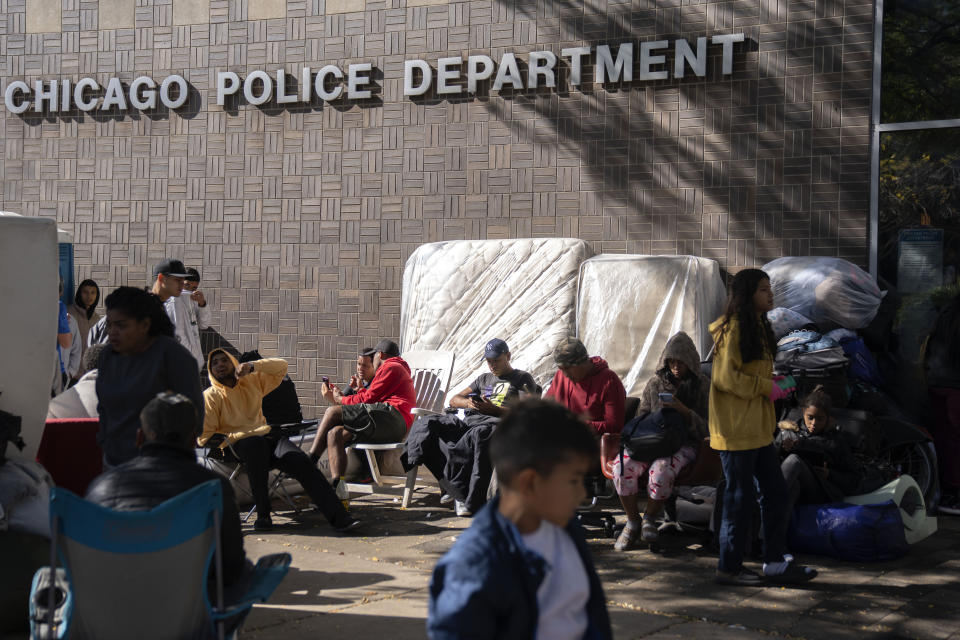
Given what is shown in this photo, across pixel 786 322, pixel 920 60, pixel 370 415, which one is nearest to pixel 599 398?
pixel 786 322

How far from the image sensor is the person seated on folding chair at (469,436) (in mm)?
7382

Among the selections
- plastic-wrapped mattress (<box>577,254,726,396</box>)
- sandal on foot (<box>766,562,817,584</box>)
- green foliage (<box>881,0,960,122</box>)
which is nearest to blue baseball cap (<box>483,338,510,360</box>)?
plastic-wrapped mattress (<box>577,254,726,396</box>)

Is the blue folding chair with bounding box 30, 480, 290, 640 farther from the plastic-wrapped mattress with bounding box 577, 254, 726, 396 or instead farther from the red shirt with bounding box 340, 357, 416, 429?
the plastic-wrapped mattress with bounding box 577, 254, 726, 396

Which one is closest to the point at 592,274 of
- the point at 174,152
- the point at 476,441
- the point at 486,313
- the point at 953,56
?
the point at 486,313

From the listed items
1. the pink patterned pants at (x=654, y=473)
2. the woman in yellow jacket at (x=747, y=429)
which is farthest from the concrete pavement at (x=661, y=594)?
the pink patterned pants at (x=654, y=473)

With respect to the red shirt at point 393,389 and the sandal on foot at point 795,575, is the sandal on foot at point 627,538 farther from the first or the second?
the red shirt at point 393,389

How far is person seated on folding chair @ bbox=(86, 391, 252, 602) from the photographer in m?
3.59

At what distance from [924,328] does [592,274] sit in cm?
273

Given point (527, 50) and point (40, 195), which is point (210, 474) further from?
point (40, 195)

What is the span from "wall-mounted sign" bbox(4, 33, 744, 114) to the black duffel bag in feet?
13.0

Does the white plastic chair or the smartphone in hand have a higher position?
the smartphone in hand

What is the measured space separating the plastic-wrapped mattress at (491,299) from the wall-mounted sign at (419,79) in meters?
1.66

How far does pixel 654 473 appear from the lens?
6523 mm

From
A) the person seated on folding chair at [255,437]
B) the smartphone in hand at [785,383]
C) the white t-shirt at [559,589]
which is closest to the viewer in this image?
the white t-shirt at [559,589]
